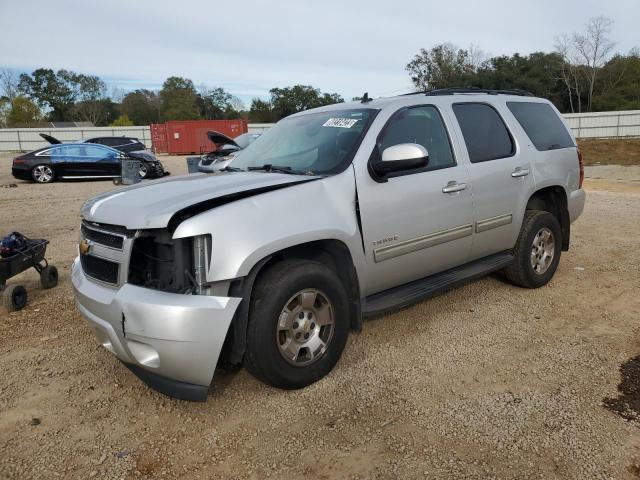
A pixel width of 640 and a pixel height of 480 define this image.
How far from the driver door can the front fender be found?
15 centimetres

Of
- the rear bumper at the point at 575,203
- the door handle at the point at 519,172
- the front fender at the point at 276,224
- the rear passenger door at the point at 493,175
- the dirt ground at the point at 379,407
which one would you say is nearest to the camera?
the dirt ground at the point at 379,407

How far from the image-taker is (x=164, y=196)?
3.07 metres

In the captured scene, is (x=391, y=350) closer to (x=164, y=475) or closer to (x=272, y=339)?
(x=272, y=339)

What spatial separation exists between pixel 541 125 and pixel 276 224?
11.5 feet

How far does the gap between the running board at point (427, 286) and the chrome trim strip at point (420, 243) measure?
313 millimetres

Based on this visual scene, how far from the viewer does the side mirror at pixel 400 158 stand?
3.45m

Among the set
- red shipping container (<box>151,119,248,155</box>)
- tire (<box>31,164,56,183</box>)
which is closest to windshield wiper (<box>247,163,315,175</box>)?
tire (<box>31,164,56,183</box>)

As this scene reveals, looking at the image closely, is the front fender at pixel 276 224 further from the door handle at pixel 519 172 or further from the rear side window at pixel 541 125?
the rear side window at pixel 541 125

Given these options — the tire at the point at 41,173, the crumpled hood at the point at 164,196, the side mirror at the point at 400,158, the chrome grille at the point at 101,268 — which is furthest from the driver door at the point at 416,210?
the tire at the point at 41,173

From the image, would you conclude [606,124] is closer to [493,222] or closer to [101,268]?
[493,222]

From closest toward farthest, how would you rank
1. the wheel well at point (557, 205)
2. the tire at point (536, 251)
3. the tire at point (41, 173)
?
the tire at point (536, 251) → the wheel well at point (557, 205) → the tire at point (41, 173)

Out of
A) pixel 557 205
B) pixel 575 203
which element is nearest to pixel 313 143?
pixel 557 205

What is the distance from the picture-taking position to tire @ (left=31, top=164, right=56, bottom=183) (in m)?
17.5

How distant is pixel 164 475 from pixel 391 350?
74.6 inches
